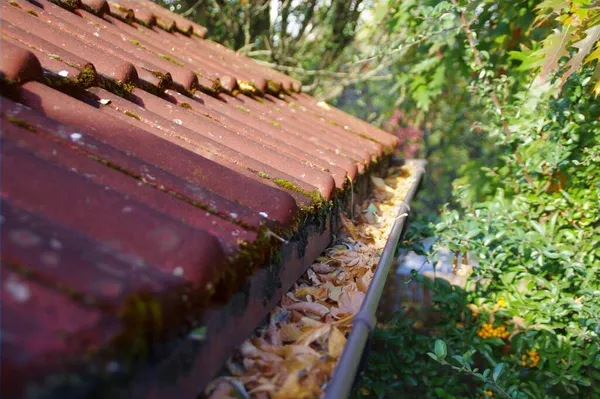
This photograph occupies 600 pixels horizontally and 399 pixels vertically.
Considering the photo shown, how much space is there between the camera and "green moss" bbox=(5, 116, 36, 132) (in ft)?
3.54

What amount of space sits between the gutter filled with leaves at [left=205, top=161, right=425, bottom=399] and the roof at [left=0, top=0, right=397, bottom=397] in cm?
8

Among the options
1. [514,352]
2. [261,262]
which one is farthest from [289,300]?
[514,352]

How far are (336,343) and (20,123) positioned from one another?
0.96 meters

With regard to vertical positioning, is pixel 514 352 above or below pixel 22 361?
below

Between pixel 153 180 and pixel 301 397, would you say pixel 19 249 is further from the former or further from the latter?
pixel 301 397

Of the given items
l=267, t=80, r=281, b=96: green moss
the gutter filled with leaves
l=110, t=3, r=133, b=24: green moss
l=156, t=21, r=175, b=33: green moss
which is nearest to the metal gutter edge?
the gutter filled with leaves

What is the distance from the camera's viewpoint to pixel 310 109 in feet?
12.5

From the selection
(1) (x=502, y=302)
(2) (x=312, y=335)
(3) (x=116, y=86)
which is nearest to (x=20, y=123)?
(3) (x=116, y=86)

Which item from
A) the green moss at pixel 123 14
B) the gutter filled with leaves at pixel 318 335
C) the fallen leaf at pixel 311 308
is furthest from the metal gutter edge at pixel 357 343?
the green moss at pixel 123 14

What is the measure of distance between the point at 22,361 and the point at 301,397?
2.10 feet

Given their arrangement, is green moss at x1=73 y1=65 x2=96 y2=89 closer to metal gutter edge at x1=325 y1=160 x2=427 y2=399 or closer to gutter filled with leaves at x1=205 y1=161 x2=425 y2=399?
gutter filled with leaves at x1=205 y1=161 x2=425 y2=399

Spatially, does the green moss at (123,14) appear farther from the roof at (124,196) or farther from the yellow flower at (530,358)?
the yellow flower at (530,358)

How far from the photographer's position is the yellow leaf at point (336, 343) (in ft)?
4.02

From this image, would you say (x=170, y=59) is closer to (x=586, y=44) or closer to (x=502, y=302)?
(x=586, y=44)
